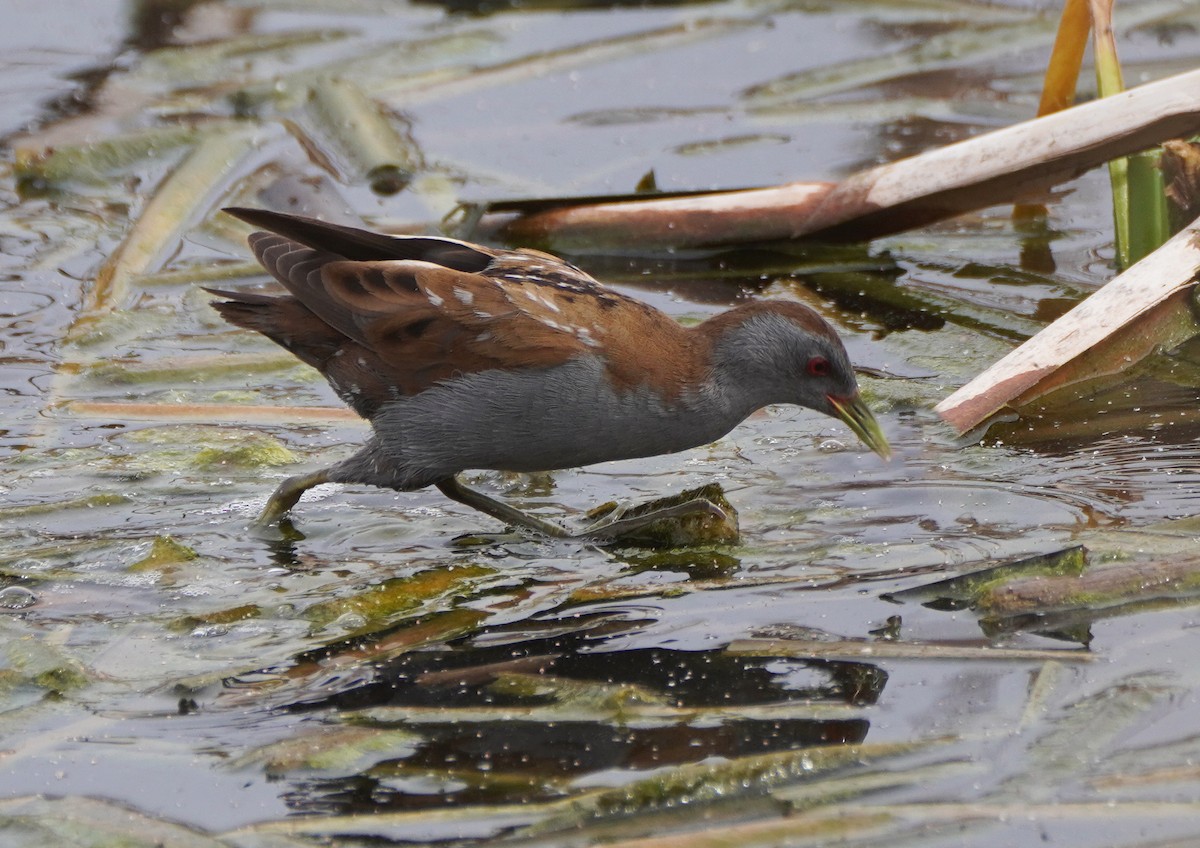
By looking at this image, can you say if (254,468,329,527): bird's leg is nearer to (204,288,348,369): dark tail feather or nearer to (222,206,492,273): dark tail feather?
(204,288,348,369): dark tail feather

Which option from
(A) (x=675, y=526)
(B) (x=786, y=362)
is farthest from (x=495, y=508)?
(B) (x=786, y=362)

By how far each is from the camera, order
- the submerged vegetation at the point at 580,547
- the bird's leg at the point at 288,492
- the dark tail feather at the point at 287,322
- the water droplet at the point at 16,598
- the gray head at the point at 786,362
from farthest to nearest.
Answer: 1. the dark tail feather at the point at 287,322
2. the bird's leg at the point at 288,492
3. the gray head at the point at 786,362
4. the water droplet at the point at 16,598
5. the submerged vegetation at the point at 580,547

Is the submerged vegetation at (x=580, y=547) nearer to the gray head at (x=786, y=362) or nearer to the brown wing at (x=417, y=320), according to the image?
the gray head at (x=786, y=362)

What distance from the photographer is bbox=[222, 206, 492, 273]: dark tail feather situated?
16.8ft

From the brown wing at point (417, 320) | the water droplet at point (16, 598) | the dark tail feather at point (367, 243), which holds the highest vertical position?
the dark tail feather at point (367, 243)

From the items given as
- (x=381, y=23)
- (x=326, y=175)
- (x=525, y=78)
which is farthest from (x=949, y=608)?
(x=381, y=23)

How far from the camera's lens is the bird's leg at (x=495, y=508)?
503 centimetres

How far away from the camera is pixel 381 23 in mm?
10172

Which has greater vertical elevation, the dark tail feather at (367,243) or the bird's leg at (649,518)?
the dark tail feather at (367,243)

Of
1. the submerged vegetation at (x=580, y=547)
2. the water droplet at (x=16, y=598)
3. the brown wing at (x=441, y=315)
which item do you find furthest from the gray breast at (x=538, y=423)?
the water droplet at (x=16, y=598)

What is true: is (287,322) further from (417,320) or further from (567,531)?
(567,531)

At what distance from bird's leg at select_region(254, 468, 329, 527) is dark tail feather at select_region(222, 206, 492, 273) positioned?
714 mm

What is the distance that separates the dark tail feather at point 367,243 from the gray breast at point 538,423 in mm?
468

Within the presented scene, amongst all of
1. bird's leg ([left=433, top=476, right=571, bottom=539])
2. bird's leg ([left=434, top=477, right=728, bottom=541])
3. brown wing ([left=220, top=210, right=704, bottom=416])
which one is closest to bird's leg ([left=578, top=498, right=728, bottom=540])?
bird's leg ([left=434, top=477, right=728, bottom=541])
